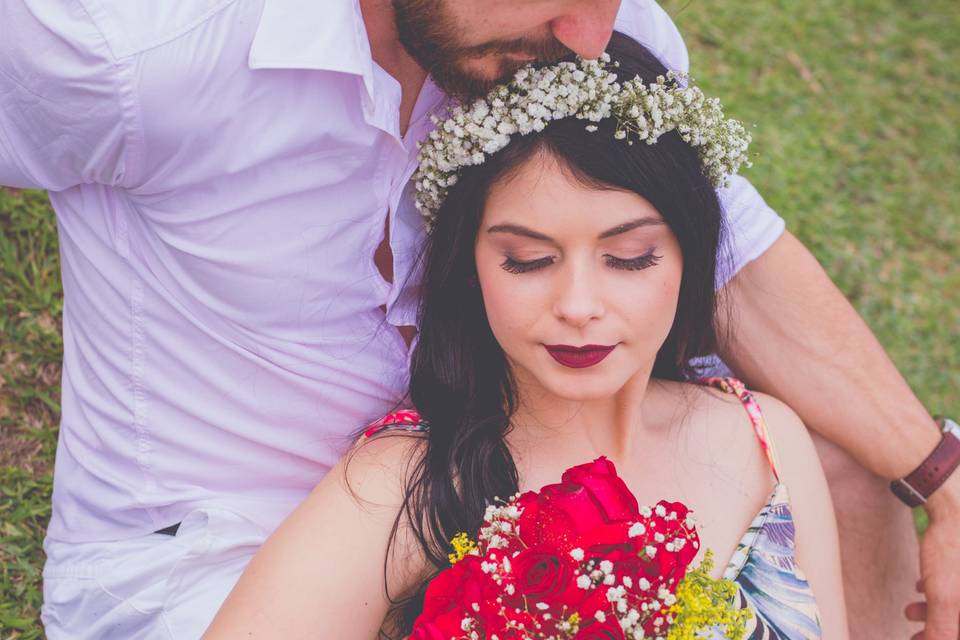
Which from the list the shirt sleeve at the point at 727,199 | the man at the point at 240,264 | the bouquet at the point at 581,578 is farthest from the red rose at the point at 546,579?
the shirt sleeve at the point at 727,199

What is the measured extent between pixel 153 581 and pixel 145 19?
1566 millimetres

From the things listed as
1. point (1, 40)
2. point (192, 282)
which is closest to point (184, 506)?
point (192, 282)

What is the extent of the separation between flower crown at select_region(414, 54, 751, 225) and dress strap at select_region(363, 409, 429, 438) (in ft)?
1.88

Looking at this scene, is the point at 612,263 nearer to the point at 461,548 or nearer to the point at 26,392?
the point at 461,548

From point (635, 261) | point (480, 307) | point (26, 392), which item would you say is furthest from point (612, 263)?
point (26, 392)

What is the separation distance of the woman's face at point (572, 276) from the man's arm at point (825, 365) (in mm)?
920

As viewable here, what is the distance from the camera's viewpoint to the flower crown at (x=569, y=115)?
2.60 m

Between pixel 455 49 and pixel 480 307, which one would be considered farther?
pixel 480 307

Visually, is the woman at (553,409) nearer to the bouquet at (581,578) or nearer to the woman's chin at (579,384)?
the woman's chin at (579,384)

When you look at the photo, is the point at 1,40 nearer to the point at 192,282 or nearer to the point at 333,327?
the point at 192,282

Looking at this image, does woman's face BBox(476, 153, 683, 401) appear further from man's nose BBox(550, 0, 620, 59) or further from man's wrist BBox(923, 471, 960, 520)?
man's wrist BBox(923, 471, 960, 520)

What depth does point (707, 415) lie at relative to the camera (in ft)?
10.3

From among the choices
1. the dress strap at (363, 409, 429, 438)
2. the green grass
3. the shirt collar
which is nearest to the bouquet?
the dress strap at (363, 409, 429, 438)

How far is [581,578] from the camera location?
1932 mm
